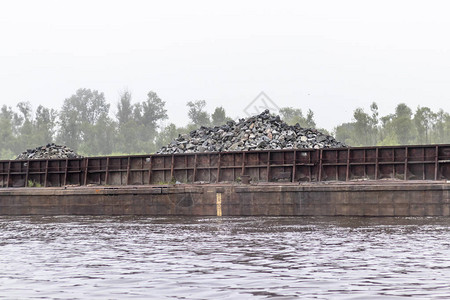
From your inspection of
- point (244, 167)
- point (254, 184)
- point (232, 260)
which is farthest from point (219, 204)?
point (232, 260)

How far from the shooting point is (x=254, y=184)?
95.8 feet

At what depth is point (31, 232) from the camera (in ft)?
75.4

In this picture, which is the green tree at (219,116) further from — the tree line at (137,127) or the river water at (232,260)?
the river water at (232,260)

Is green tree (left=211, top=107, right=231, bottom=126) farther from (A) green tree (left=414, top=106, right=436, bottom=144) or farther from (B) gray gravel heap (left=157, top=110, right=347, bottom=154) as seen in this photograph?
(B) gray gravel heap (left=157, top=110, right=347, bottom=154)

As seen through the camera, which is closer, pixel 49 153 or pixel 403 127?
pixel 49 153

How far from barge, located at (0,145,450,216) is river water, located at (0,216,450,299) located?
2171 millimetres

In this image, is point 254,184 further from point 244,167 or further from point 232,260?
point 232,260

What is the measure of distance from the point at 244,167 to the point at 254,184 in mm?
2852

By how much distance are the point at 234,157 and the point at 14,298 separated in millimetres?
22529

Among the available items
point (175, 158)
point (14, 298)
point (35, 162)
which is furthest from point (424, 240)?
point (35, 162)

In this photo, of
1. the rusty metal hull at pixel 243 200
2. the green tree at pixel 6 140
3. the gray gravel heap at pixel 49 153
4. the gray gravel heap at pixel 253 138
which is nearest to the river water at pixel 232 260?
the rusty metal hull at pixel 243 200

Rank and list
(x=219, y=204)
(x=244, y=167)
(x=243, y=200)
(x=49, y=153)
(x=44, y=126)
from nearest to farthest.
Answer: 1. (x=243, y=200)
2. (x=219, y=204)
3. (x=244, y=167)
4. (x=49, y=153)
5. (x=44, y=126)

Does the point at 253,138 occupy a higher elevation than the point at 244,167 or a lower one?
higher

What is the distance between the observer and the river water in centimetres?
1086
